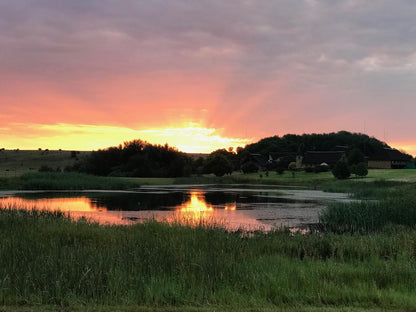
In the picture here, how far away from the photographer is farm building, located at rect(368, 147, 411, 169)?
312 ft

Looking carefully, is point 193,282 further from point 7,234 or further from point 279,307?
point 7,234

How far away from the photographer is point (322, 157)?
98562 mm

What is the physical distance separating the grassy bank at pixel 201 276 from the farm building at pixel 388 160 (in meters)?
89.5

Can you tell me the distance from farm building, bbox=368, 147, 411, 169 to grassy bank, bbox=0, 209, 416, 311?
89.5 metres

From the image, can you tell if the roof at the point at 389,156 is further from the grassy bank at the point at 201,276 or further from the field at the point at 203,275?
the grassy bank at the point at 201,276

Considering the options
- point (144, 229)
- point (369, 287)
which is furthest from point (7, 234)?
point (369, 287)

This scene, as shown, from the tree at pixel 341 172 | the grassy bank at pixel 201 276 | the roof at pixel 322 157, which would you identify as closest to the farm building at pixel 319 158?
the roof at pixel 322 157

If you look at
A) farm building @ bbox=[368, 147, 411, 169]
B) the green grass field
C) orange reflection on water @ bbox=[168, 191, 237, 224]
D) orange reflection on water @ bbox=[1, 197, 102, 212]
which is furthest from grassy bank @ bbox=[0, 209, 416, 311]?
farm building @ bbox=[368, 147, 411, 169]

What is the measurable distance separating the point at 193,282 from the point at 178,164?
7490cm

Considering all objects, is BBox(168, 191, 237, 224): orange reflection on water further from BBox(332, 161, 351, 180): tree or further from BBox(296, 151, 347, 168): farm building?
BBox(296, 151, 347, 168): farm building

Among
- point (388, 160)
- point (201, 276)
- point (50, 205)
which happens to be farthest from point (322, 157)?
point (201, 276)

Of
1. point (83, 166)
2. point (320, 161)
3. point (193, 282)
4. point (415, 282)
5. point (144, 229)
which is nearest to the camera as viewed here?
point (193, 282)

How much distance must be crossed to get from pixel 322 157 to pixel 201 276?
9381 cm

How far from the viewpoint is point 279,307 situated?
712 centimetres
